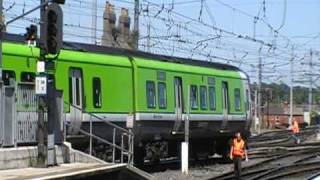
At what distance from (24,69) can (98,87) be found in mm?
3230

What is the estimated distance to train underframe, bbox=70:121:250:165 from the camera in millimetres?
21594


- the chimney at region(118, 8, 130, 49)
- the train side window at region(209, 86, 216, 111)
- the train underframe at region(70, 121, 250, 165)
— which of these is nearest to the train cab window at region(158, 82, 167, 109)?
the train underframe at region(70, 121, 250, 165)

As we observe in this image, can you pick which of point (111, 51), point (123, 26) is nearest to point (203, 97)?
point (111, 51)

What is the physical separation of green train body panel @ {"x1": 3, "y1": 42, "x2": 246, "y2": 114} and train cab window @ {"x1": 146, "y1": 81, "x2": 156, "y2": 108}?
0.16m

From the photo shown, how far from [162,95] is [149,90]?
96 cm

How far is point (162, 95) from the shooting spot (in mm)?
24344

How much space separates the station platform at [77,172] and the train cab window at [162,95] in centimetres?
583

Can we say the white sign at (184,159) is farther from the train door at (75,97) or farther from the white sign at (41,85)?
the white sign at (41,85)

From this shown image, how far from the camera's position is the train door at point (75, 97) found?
1990 centimetres

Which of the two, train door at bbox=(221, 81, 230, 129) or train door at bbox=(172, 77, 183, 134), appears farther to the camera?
train door at bbox=(221, 81, 230, 129)

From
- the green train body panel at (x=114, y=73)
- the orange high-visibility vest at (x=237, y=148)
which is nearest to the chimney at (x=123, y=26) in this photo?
the green train body panel at (x=114, y=73)

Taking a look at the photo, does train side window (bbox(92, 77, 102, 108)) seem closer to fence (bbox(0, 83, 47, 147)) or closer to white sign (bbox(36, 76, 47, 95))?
fence (bbox(0, 83, 47, 147))

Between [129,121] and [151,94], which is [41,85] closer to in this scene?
[129,121]

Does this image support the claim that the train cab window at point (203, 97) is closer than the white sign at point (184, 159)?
No
